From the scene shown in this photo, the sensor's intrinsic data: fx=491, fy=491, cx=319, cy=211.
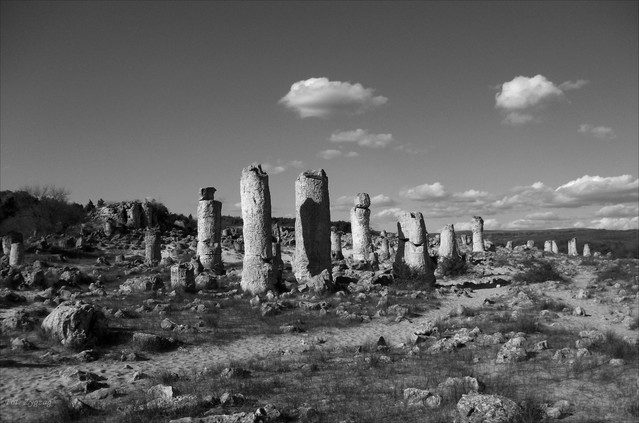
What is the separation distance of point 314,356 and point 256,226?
8926 millimetres

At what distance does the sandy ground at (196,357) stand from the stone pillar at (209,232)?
12678 mm

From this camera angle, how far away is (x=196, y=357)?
922 centimetres

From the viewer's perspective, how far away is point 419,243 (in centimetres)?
2166

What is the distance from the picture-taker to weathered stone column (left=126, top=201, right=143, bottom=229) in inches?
1688

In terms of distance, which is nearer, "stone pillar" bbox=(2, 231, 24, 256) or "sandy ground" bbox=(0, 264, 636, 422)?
"sandy ground" bbox=(0, 264, 636, 422)

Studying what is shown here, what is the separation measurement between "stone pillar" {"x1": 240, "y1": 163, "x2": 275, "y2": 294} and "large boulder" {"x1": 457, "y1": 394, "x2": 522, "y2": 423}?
11687 millimetres

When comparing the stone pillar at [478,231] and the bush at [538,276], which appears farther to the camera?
the stone pillar at [478,231]

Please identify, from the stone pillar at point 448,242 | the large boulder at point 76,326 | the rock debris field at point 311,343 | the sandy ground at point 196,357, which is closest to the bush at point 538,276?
the rock debris field at point 311,343

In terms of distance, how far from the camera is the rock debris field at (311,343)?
616 centimetres

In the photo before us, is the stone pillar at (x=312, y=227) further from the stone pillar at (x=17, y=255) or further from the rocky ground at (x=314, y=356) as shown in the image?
the stone pillar at (x=17, y=255)

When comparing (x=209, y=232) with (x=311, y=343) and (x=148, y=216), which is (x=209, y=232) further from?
(x=148, y=216)

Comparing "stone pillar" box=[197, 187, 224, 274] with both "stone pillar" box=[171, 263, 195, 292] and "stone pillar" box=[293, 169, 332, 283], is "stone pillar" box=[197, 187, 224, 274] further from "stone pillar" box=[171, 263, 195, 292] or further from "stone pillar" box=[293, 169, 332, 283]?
"stone pillar" box=[293, 169, 332, 283]

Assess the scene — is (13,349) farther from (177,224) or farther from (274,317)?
(177,224)

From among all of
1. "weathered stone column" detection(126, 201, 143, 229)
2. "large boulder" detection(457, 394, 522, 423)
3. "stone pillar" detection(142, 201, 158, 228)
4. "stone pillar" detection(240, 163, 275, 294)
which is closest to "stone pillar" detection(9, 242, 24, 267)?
"stone pillar" detection(240, 163, 275, 294)
